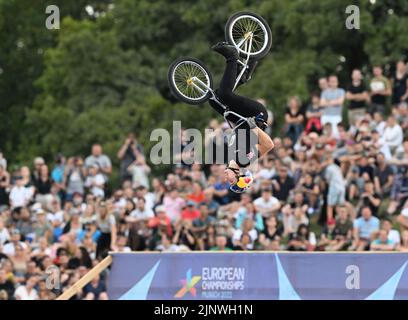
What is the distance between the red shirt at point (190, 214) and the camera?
67.6 ft

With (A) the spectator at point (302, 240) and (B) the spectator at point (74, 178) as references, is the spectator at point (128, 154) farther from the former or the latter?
(A) the spectator at point (302, 240)

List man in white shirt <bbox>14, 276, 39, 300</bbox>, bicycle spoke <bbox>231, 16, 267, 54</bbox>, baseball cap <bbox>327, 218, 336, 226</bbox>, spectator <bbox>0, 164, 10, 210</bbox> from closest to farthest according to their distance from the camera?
1. bicycle spoke <bbox>231, 16, 267, 54</bbox>
2. man in white shirt <bbox>14, 276, 39, 300</bbox>
3. baseball cap <bbox>327, 218, 336, 226</bbox>
4. spectator <bbox>0, 164, 10, 210</bbox>

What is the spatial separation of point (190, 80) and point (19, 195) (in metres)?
9.02

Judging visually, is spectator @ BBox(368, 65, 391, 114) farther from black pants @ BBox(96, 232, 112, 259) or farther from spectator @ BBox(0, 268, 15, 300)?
spectator @ BBox(0, 268, 15, 300)

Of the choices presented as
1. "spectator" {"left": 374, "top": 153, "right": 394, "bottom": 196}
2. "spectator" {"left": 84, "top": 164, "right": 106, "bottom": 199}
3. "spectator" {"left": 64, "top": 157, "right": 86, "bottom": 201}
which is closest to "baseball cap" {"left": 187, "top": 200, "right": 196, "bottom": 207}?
"spectator" {"left": 84, "top": 164, "right": 106, "bottom": 199}

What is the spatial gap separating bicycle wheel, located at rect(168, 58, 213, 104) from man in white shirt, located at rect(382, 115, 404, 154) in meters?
6.54

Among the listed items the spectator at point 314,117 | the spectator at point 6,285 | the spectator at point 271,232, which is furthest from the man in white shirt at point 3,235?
the spectator at point 314,117

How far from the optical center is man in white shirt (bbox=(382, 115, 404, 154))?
20.4 m

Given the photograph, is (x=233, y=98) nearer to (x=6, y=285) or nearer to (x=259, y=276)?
(x=259, y=276)

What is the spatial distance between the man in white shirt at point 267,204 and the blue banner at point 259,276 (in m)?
3.01

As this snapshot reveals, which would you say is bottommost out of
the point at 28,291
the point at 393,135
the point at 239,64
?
the point at 28,291

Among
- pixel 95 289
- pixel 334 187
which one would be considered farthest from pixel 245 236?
pixel 95 289

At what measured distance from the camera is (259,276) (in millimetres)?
17234
